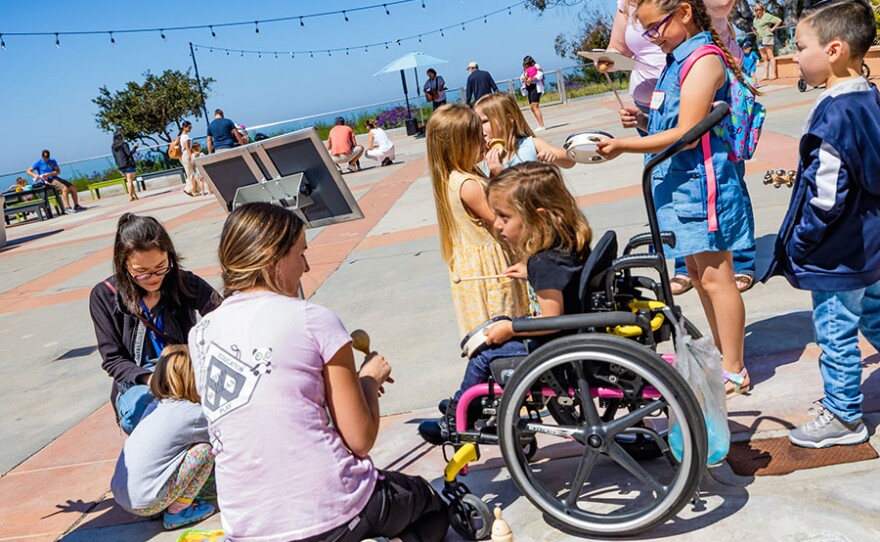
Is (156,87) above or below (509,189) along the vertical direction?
above

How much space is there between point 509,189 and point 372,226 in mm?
6911

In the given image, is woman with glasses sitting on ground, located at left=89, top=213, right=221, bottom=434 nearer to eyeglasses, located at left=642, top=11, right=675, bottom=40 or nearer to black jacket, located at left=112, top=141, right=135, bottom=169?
eyeglasses, located at left=642, top=11, right=675, bottom=40

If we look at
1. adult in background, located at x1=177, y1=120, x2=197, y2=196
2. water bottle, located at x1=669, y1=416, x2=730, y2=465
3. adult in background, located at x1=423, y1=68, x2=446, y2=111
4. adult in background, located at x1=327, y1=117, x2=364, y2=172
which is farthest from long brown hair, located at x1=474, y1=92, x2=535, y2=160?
adult in background, located at x1=423, y1=68, x2=446, y2=111

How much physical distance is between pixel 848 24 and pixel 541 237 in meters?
1.34

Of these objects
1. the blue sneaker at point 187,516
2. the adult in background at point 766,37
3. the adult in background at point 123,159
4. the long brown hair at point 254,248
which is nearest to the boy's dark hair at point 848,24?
the long brown hair at point 254,248

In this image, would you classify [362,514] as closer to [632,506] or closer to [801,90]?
[632,506]

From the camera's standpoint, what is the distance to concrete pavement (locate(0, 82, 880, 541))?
9.16ft

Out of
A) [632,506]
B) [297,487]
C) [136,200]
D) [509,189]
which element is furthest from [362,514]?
[136,200]

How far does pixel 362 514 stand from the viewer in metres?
2.46

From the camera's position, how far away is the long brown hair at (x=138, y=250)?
11.8 feet

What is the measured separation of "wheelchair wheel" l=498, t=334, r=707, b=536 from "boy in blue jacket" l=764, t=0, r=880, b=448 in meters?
0.78

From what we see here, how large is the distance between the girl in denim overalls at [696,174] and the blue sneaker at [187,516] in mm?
2243

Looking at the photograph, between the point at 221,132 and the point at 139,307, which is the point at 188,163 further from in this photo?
the point at 139,307

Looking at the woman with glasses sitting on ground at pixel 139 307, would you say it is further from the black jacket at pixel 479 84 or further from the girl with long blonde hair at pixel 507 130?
the black jacket at pixel 479 84
